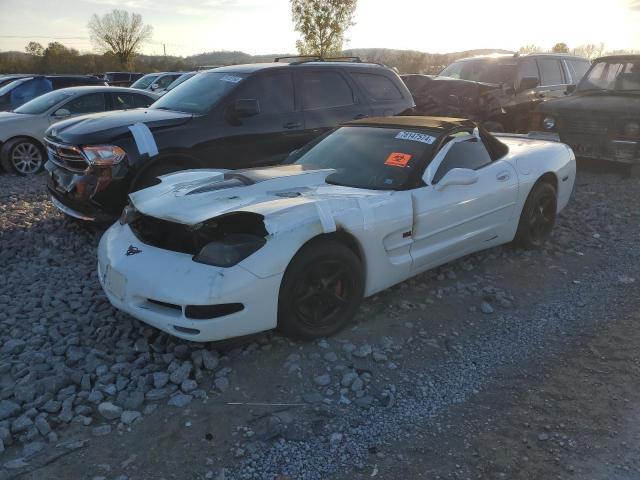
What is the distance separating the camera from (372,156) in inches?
170

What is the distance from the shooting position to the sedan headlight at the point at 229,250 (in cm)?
313

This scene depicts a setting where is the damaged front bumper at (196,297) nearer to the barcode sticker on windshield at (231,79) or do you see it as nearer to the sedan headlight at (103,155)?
the sedan headlight at (103,155)

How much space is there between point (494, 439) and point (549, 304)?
1.89 meters

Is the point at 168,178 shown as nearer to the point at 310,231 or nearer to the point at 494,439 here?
the point at 310,231

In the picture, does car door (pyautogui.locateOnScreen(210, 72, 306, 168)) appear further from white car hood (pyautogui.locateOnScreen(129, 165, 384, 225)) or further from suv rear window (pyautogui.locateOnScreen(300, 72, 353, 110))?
white car hood (pyautogui.locateOnScreen(129, 165, 384, 225))

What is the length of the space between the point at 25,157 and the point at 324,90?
531 cm

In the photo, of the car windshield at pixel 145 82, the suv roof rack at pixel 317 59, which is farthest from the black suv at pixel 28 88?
the suv roof rack at pixel 317 59

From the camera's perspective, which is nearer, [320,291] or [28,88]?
[320,291]

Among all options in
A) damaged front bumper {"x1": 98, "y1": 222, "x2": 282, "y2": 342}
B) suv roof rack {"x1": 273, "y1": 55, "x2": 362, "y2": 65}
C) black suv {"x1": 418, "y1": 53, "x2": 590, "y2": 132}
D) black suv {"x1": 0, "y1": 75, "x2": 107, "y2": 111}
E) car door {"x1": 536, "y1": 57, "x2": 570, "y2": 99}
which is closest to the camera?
damaged front bumper {"x1": 98, "y1": 222, "x2": 282, "y2": 342}

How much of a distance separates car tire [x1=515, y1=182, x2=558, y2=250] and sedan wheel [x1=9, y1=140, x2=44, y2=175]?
7.62 meters

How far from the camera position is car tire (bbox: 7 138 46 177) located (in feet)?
28.2

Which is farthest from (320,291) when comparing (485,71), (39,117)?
(485,71)

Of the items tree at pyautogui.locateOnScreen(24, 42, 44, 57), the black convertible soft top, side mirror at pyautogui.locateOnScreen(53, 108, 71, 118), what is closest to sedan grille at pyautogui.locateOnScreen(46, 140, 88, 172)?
the black convertible soft top

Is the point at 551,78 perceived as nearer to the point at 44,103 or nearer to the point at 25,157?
the point at 44,103
